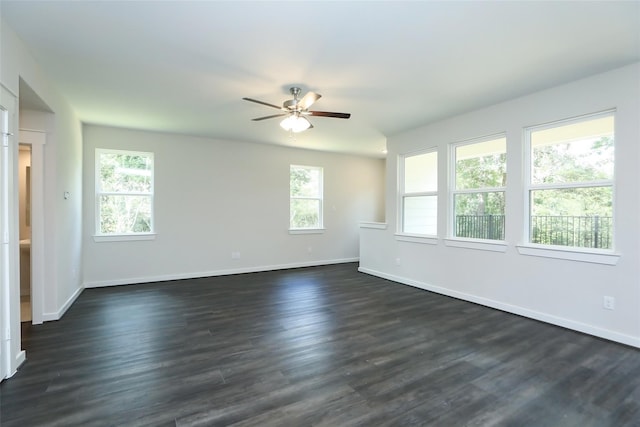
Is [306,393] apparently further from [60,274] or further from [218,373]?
[60,274]

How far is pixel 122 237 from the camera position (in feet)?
16.9

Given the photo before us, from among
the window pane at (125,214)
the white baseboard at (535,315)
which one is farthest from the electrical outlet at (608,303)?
the window pane at (125,214)

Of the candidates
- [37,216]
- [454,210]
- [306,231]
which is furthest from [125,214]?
[454,210]

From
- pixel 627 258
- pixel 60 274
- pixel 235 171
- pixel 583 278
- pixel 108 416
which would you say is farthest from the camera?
pixel 235 171

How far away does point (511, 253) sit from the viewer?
3830 millimetres

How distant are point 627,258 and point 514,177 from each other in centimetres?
133

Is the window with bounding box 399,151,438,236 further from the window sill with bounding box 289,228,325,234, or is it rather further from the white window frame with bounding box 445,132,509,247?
the window sill with bounding box 289,228,325,234

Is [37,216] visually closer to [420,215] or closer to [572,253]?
[420,215]

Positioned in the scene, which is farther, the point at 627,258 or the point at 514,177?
the point at 514,177

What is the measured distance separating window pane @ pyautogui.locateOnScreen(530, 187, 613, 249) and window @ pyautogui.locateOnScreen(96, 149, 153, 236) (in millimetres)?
5735

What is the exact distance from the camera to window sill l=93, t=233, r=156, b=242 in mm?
5008

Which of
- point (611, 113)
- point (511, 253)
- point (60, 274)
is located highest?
point (611, 113)

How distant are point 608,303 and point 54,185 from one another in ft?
19.4

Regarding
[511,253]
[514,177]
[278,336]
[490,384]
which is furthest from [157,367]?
[514,177]
